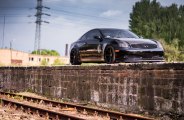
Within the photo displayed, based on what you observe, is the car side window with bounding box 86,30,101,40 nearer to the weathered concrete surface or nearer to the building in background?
the weathered concrete surface

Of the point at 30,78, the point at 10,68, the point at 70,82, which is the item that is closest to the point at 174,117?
the point at 70,82

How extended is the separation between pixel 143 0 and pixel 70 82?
53.5m

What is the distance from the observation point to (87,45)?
13023 mm

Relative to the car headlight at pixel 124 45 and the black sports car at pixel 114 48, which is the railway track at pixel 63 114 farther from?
the car headlight at pixel 124 45

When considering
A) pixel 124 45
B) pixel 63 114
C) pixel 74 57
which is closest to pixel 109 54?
pixel 124 45

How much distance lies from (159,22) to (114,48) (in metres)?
50.0

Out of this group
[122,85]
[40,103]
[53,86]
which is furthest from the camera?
[53,86]

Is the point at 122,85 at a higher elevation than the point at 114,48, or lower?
lower

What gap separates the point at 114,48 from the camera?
11.0 meters

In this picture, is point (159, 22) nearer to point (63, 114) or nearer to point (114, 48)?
point (114, 48)

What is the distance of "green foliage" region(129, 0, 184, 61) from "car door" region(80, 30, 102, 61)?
4255 centimetres

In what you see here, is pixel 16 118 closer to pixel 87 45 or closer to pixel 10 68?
pixel 87 45

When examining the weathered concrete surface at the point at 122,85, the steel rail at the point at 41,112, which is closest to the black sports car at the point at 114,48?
the weathered concrete surface at the point at 122,85

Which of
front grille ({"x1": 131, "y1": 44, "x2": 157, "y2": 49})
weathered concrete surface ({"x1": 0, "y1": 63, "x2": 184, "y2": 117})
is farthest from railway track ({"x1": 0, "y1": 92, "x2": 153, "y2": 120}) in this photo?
front grille ({"x1": 131, "y1": 44, "x2": 157, "y2": 49})
